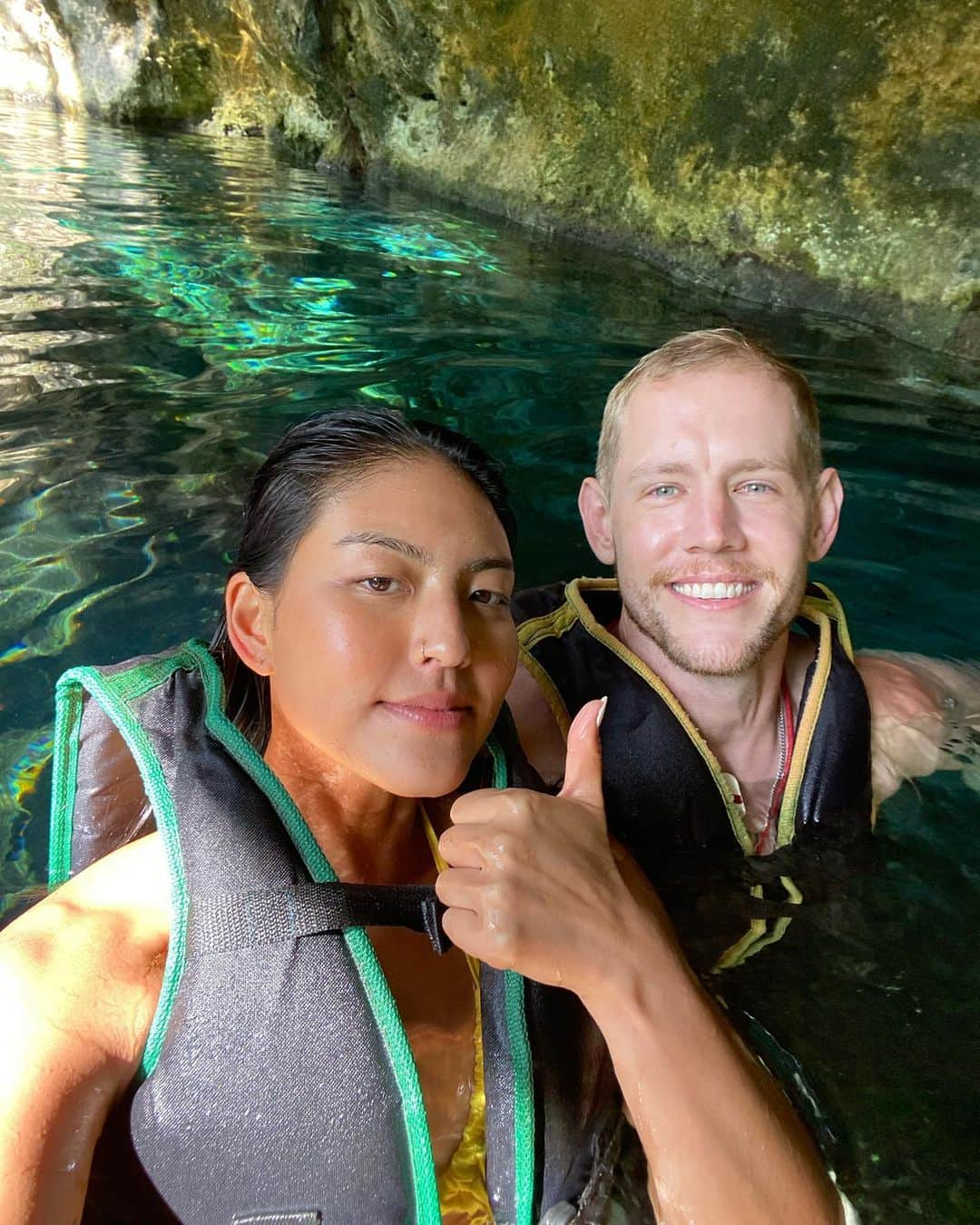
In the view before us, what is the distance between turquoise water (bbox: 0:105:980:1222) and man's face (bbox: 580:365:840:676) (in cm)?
74

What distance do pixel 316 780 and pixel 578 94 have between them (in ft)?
33.8

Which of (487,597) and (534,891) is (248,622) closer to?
(487,597)

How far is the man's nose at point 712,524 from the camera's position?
212 centimetres

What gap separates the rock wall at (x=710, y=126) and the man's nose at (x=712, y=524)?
5408 mm

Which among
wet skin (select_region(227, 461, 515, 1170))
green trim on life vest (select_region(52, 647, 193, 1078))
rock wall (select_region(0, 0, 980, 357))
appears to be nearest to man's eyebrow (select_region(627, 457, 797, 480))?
wet skin (select_region(227, 461, 515, 1170))

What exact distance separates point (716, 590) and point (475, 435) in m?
2.78

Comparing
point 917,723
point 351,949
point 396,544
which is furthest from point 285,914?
point 917,723

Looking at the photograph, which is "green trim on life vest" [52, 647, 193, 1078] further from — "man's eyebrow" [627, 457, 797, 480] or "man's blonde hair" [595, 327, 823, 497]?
"man's blonde hair" [595, 327, 823, 497]

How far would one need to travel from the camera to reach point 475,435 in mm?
4766

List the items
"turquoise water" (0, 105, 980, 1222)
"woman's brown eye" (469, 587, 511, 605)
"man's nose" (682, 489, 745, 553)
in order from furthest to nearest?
1. "man's nose" (682, 489, 745, 553)
2. "turquoise water" (0, 105, 980, 1222)
3. "woman's brown eye" (469, 587, 511, 605)

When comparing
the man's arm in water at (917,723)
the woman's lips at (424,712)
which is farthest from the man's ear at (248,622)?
the man's arm in water at (917,723)

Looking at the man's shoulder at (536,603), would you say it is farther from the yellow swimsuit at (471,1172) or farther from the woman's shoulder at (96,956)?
the woman's shoulder at (96,956)

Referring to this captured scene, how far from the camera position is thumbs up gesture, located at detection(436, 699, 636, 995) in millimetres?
1245

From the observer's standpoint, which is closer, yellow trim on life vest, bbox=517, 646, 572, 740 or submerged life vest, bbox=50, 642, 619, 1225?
submerged life vest, bbox=50, 642, 619, 1225
